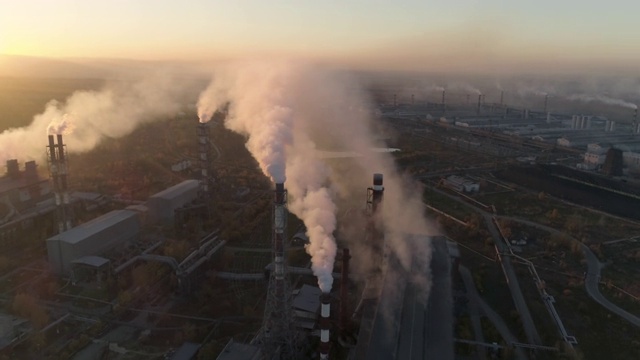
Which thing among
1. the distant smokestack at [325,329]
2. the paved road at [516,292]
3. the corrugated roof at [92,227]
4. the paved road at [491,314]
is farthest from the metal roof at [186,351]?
the paved road at [516,292]

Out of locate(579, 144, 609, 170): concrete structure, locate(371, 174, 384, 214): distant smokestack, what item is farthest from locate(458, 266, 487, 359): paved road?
locate(579, 144, 609, 170): concrete structure

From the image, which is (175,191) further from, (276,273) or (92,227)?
(276,273)

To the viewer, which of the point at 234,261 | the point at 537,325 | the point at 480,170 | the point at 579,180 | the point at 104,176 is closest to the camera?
the point at 537,325

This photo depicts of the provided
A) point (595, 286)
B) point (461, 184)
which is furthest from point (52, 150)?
point (461, 184)

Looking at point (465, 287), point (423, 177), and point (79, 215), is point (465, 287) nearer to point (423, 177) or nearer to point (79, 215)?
point (423, 177)

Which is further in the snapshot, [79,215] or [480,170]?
[480,170]

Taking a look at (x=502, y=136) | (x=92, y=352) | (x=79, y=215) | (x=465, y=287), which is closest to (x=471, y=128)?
(x=502, y=136)

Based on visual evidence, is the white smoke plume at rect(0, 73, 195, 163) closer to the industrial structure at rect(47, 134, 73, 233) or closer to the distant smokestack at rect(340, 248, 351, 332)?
the industrial structure at rect(47, 134, 73, 233)
